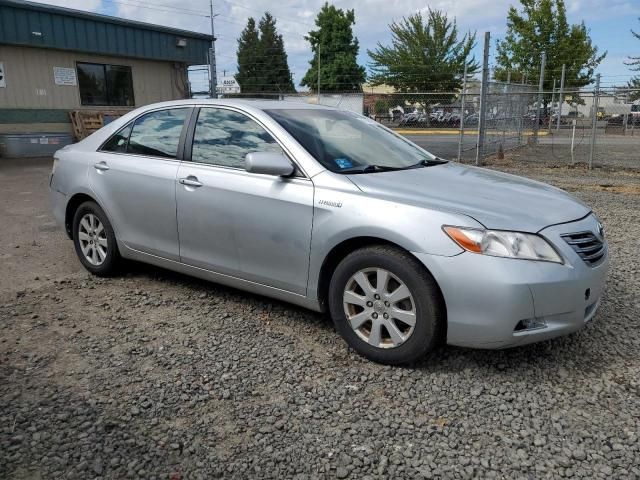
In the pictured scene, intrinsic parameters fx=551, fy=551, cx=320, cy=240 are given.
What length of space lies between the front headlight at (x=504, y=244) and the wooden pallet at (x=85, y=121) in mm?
15252

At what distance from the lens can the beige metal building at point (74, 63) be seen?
1468cm

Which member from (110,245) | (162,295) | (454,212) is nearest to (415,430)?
(454,212)

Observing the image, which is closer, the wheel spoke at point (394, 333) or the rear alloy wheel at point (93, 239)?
the wheel spoke at point (394, 333)

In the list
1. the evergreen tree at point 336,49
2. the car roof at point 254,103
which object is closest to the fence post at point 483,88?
the car roof at point 254,103

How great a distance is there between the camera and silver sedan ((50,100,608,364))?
118 inches

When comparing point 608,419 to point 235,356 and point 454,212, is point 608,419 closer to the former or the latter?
point 454,212

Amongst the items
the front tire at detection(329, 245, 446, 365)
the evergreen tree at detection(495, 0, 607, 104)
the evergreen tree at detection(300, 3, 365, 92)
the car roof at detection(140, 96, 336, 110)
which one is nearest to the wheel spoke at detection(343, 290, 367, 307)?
the front tire at detection(329, 245, 446, 365)

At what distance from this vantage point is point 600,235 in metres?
3.46

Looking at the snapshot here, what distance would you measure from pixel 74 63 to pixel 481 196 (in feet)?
52.1

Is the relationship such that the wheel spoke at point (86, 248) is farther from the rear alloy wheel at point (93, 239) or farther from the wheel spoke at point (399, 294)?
the wheel spoke at point (399, 294)

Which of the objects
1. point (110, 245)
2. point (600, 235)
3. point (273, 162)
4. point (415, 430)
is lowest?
point (415, 430)

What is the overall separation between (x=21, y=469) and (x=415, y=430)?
5.91ft

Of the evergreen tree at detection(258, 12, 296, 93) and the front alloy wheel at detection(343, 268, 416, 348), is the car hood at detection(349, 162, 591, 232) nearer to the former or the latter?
the front alloy wheel at detection(343, 268, 416, 348)

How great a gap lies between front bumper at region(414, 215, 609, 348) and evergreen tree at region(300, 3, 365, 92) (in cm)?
4961
